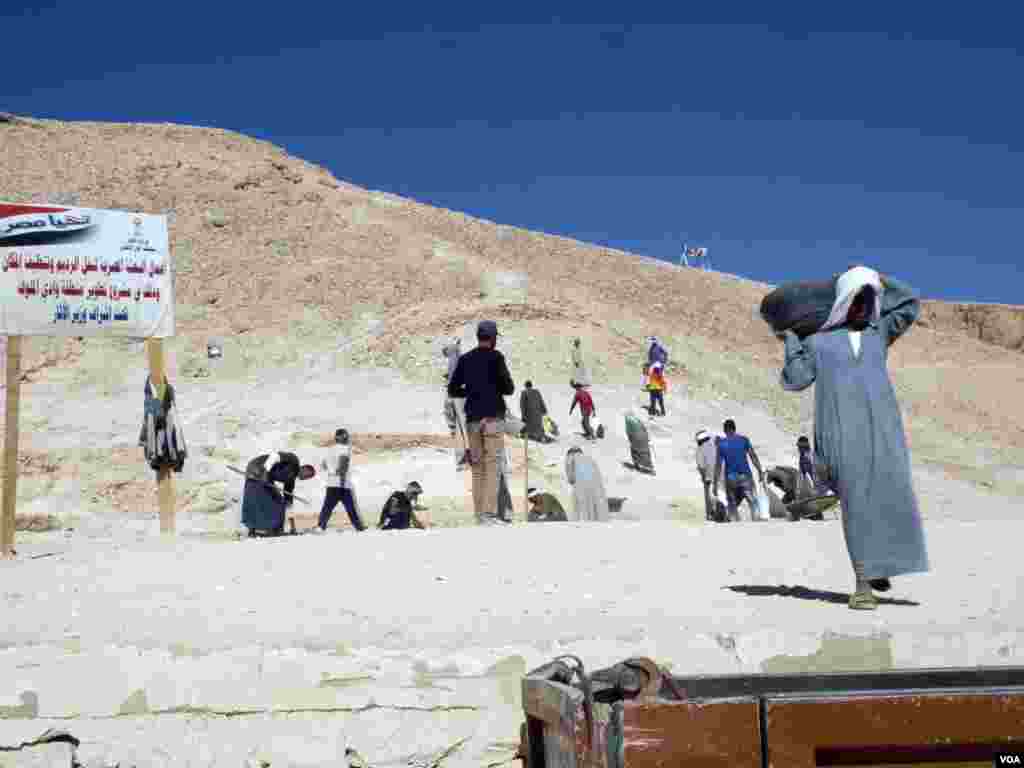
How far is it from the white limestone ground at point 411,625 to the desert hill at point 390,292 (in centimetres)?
2139

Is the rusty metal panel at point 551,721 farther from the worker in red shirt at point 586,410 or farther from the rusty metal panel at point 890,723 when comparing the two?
the worker in red shirt at point 586,410

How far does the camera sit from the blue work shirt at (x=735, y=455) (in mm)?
12727

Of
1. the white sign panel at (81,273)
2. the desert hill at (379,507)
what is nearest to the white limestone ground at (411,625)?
the desert hill at (379,507)

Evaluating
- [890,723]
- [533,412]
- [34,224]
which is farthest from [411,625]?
[533,412]

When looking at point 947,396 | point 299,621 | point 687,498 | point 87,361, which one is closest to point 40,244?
point 299,621

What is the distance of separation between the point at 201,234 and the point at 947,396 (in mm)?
28844

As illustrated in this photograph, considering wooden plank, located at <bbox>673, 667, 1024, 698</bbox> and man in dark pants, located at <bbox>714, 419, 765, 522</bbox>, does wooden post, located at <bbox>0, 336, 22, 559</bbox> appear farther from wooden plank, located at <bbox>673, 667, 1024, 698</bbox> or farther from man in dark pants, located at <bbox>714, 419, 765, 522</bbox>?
man in dark pants, located at <bbox>714, 419, 765, 522</bbox>

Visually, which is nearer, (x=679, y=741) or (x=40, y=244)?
(x=679, y=741)

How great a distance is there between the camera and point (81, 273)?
8.77 m

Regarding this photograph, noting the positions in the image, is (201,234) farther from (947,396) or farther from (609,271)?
(947,396)

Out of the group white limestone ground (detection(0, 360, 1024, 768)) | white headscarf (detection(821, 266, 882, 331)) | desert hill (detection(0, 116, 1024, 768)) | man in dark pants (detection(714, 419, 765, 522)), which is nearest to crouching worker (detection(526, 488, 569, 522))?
desert hill (detection(0, 116, 1024, 768))

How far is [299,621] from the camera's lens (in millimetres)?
5316

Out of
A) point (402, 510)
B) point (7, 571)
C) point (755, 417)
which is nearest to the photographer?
point (7, 571)

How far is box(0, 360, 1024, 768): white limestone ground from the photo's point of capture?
4.50m
